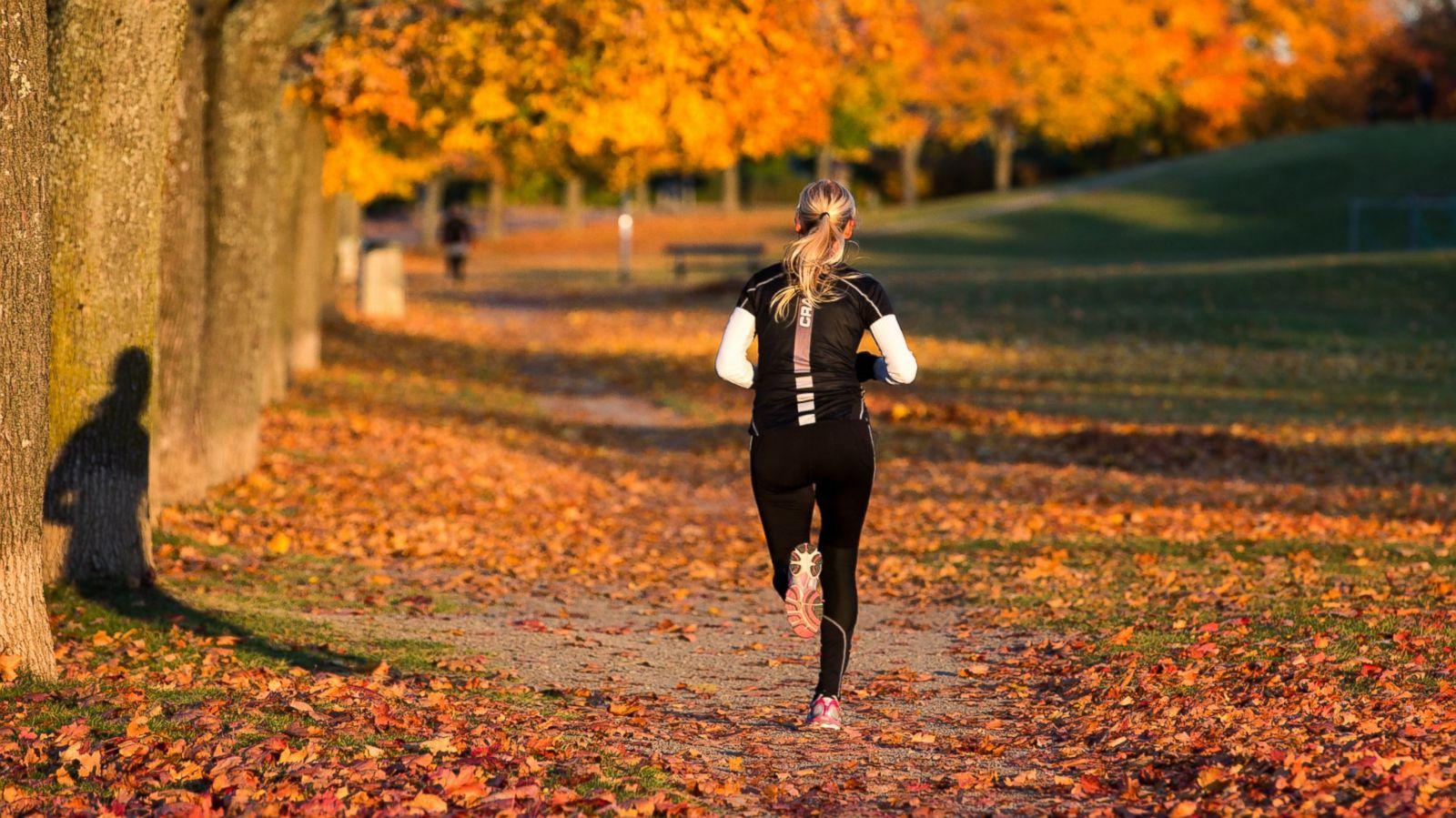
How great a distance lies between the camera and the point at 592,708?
7.82m

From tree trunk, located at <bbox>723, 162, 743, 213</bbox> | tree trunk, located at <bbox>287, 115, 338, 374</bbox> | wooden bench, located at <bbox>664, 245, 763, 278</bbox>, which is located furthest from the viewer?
tree trunk, located at <bbox>723, 162, 743, 213</bbox>

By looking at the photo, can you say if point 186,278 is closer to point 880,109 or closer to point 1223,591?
point 1223,591

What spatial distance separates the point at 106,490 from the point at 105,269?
1220 millimetres

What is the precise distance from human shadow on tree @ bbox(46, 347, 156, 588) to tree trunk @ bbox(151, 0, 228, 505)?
1922mm

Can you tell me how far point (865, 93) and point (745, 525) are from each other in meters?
47.7

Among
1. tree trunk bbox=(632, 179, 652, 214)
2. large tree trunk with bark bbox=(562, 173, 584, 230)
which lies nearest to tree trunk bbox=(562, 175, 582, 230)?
large tree trunk with bark bbox=(562, 173, 584, 230)

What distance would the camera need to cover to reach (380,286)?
1409 inches

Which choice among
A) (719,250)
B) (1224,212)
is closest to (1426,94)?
(1224,212)

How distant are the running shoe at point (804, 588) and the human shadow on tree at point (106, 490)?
15.0ft

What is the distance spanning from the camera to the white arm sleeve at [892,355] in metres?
6.86

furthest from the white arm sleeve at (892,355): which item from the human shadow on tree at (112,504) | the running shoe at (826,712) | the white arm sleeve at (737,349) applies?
the human shadow on tree at (112,504)

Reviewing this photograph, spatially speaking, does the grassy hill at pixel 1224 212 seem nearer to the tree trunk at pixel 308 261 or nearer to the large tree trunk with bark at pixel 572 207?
the large tree trunk with bark at pixel 572 207

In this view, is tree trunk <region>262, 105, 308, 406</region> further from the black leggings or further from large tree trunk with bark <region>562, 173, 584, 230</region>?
large tree trunk with bark <region>562, 173, 584, 230</region>

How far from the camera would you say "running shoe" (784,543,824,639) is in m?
7.14
